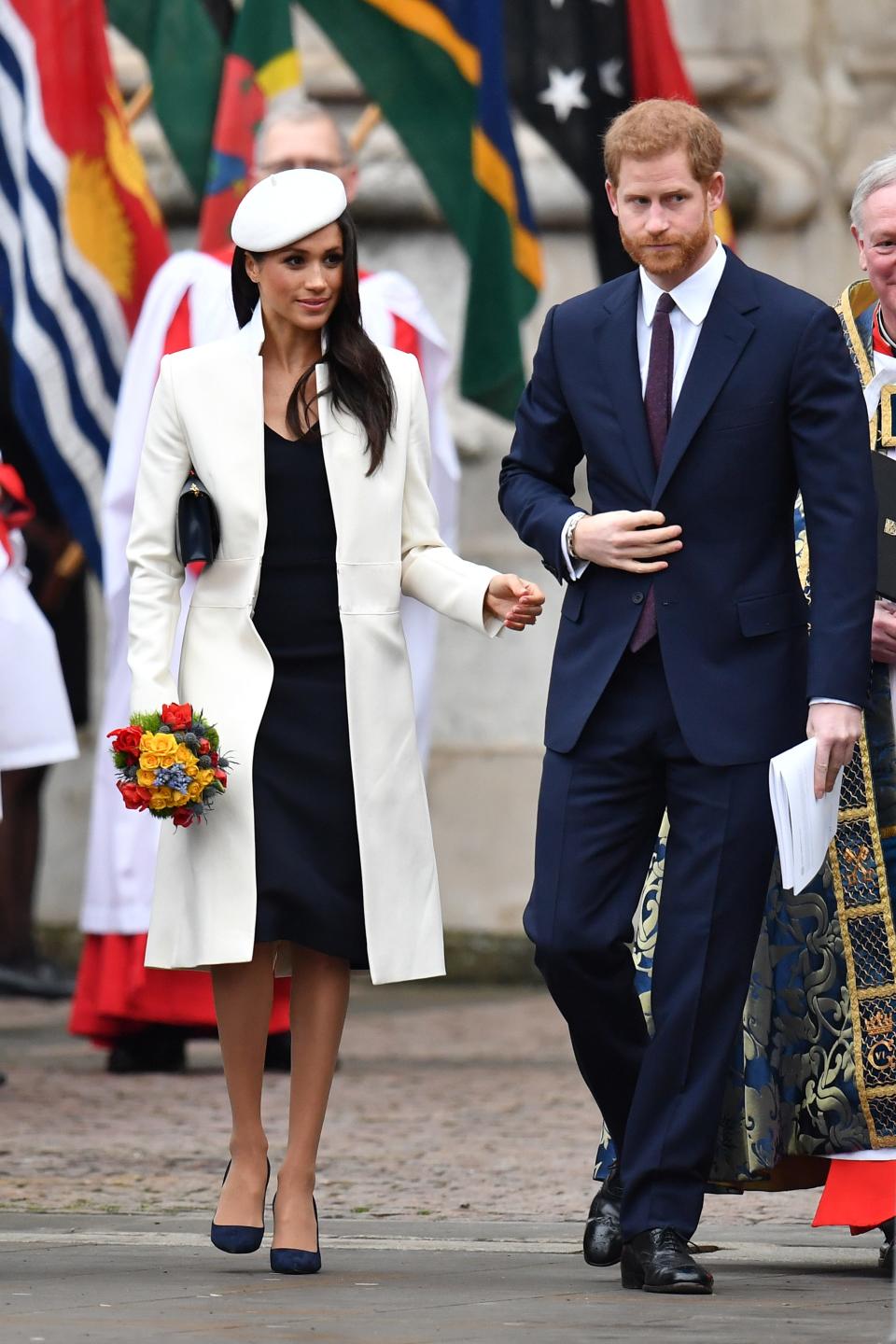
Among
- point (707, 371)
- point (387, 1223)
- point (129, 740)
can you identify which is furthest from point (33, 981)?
point (707, 371)

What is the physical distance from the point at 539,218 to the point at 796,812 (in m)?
6.45

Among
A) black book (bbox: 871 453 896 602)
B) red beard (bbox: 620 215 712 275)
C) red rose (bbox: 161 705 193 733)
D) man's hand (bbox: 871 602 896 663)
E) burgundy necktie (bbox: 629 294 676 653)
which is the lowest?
→ red rose (bbox: 161 705 193 733)

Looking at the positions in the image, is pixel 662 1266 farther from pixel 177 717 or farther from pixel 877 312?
pixel 877 312

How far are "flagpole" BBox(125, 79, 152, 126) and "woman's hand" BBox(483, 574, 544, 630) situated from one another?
4934 mm

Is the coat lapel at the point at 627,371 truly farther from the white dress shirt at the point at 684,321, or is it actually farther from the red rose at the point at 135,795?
the red rose at the point at 135,795

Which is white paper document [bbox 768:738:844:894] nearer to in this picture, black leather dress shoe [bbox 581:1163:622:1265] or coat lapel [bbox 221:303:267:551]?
black leather dress shoe [bbox 581:1163:622:1265]

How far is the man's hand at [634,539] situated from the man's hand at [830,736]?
356mm

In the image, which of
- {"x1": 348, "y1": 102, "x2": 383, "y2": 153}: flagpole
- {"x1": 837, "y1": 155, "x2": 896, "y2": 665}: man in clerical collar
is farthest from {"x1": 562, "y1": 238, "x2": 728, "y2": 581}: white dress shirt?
{"x1": 348, "y1": 102, "x2": 383, "y2": 153}: flagpole

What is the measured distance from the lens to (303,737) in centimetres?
523

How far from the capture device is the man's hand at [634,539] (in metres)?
4.91

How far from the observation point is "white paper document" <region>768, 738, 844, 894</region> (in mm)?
4797

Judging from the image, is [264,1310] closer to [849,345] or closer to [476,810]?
[849,345]

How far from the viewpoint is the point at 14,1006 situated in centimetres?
1029

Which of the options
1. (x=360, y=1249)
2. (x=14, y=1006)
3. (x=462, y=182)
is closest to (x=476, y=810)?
(x=14, y=1006)
